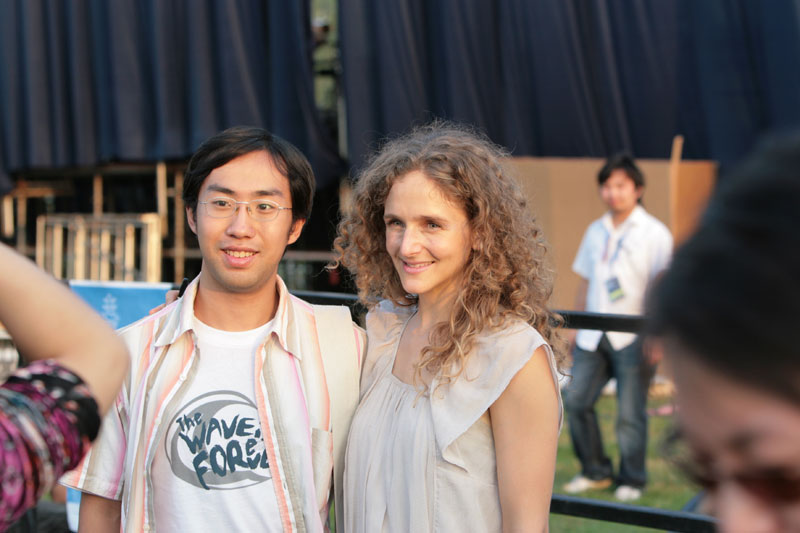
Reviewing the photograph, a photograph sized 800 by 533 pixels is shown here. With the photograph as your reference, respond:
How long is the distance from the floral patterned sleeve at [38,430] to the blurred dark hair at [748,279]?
72cm

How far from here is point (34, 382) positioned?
3.35ft

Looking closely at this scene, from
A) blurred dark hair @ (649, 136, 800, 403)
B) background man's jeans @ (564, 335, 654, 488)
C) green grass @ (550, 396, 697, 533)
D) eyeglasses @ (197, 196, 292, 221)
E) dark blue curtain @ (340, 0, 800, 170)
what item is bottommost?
green grass @ (550, 396, 697, 533)

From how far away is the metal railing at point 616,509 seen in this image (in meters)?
2.35

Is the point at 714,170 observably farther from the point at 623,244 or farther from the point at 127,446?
the point at 127,446

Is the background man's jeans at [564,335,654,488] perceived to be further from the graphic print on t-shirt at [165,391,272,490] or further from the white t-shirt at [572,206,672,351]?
the graphic print on t-shirt at [165,391,272,490]

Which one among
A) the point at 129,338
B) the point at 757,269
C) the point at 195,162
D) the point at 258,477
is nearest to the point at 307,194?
the point at 195,162

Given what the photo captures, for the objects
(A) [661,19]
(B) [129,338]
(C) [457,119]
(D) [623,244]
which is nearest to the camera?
(B) [129,338]

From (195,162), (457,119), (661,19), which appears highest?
(661,19)

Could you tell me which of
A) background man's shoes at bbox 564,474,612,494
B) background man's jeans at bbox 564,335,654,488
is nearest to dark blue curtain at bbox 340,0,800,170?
background man's jeans at bbox 564,335,654,488

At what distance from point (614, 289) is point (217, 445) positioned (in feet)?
11.2

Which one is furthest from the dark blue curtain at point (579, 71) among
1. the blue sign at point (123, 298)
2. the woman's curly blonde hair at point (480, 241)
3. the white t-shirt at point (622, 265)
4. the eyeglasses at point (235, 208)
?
the eyeglasses at point (235, 208)

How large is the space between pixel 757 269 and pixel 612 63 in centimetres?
671

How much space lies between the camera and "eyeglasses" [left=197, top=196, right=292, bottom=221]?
2264 millimetres

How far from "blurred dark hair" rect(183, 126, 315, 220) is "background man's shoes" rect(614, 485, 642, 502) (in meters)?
3.18
